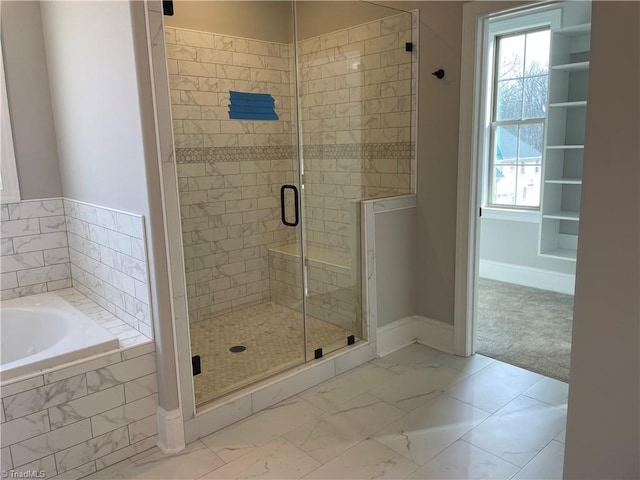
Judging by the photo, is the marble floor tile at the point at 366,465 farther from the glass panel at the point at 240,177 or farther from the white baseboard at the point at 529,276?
the white baseboard at the point at 529,276

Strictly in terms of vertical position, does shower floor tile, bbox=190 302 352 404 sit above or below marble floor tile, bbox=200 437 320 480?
above

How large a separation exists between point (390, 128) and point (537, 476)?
217cm

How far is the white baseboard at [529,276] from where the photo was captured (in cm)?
441

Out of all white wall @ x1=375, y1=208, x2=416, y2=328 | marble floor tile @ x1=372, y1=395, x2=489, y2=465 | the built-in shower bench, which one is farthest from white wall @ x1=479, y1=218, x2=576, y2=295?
marble floor tile @ x1=372, y1=395, x2=489, y2=465

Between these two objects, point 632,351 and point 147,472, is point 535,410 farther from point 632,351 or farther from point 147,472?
point 147,472

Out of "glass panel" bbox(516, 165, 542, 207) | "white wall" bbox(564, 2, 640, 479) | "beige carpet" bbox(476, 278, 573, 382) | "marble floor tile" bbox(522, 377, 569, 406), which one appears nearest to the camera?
"white wall" bbox(564, 2, 640, 479)

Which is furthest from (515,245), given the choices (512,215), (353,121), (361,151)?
(353,121)

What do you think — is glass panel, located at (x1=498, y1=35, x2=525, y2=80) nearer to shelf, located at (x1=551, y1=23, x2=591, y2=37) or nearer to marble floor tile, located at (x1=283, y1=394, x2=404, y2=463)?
shelf, located at (x1=551, y1=23, x2=591, y2=37)

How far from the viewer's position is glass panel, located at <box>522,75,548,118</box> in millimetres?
4559

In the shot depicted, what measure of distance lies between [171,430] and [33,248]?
1534 mm

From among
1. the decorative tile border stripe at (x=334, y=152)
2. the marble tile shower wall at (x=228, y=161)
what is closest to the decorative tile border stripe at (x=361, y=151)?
the decorative tile border stripe at (x=334, y=152)

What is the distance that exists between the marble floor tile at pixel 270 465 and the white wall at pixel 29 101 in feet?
6.59

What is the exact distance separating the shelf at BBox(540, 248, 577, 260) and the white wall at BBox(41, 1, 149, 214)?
3837 millimetres

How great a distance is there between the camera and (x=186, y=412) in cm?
220
